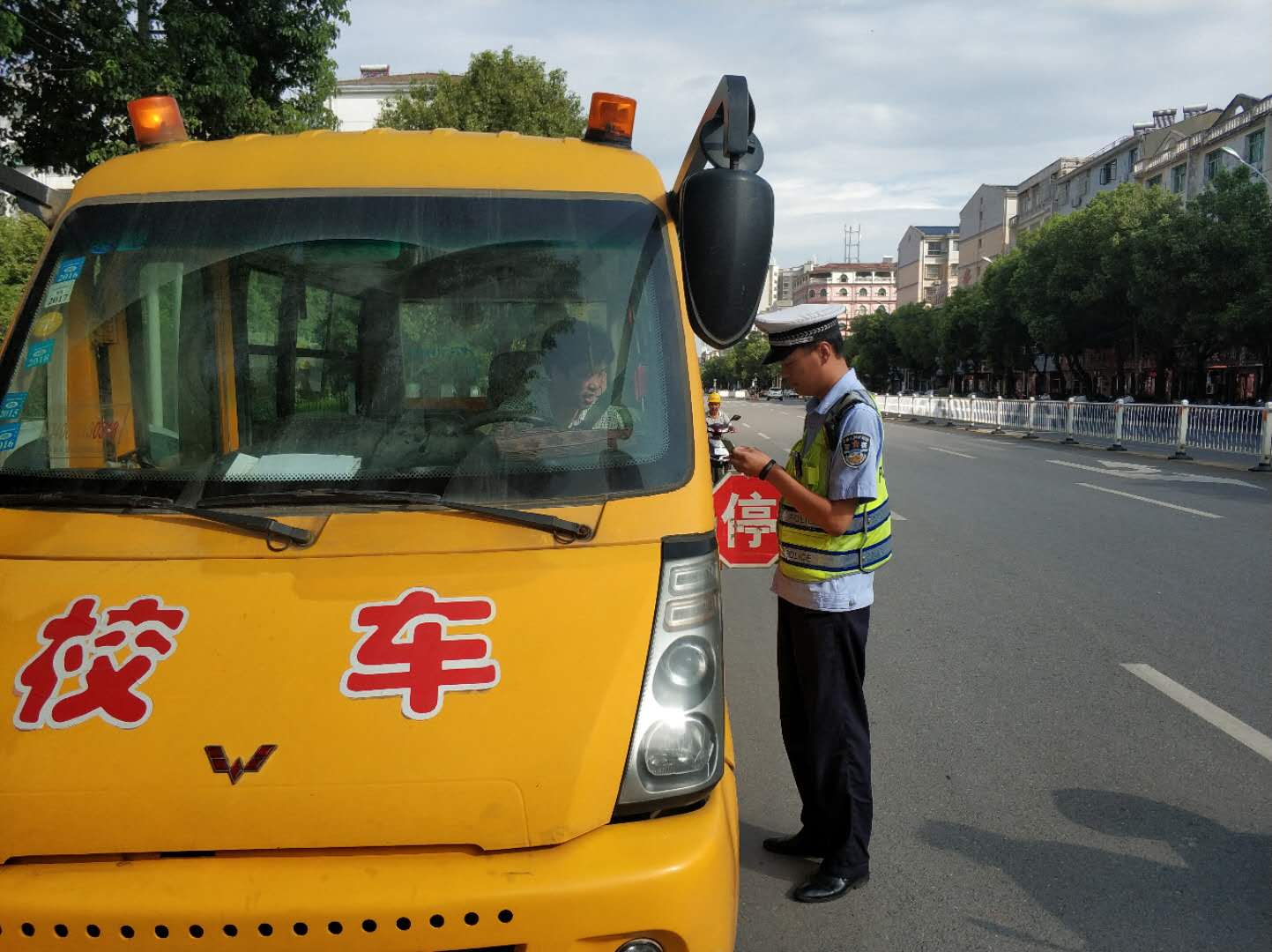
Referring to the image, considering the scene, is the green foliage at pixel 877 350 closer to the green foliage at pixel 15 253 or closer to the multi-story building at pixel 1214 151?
the multi-story building at pixel 1214 151

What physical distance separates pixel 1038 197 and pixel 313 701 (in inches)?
3514

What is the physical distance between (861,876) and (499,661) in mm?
1738

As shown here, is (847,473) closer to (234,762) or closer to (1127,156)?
(234,762)

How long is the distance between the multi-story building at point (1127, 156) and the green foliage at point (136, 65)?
2117 inches

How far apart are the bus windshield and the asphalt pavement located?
1667 mm

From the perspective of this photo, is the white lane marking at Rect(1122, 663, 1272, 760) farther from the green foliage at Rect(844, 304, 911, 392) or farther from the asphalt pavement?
the green foliage at Rect(844, 304, 911, 392)

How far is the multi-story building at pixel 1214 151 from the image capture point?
154 ft

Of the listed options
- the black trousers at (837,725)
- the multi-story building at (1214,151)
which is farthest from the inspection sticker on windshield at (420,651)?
the multi-story building at (1214,151)

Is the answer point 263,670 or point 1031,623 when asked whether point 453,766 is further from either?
point 1031,623

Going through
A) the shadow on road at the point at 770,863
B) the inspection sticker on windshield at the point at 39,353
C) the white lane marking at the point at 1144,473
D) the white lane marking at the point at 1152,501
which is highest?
the inspection sticker on windshield at the point at 39,353

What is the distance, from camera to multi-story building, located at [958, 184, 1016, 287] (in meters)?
90.2

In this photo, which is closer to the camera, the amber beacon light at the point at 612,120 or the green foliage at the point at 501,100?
the amber beacon light at the point at 612,120

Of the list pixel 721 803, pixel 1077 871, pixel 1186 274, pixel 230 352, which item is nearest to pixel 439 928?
pixel 721 803

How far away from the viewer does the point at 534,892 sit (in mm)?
1955
